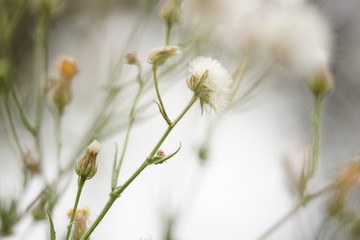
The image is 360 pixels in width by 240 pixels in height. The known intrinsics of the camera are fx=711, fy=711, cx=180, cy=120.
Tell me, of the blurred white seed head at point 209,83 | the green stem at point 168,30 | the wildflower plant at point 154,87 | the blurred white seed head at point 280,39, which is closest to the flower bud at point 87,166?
the wildflower plant at point 154,87

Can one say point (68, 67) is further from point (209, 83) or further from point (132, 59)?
point (209, 83)

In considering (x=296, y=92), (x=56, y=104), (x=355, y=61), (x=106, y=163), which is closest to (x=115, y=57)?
(x=56, y=104)

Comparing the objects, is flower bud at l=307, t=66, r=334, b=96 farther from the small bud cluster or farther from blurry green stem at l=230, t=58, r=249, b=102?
the small bud cluster

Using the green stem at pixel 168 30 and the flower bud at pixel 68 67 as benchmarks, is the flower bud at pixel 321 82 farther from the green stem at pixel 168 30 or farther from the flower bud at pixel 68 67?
the flower bud at pixel 68 67

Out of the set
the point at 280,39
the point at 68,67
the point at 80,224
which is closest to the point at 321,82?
the point at 280,39

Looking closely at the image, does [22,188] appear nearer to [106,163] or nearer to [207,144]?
[207,144]

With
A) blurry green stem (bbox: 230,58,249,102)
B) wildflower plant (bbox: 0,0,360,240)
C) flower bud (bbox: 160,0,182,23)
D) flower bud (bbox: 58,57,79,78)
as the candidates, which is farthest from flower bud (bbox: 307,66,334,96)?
flower bud (bbox: 58,57,79,78)
